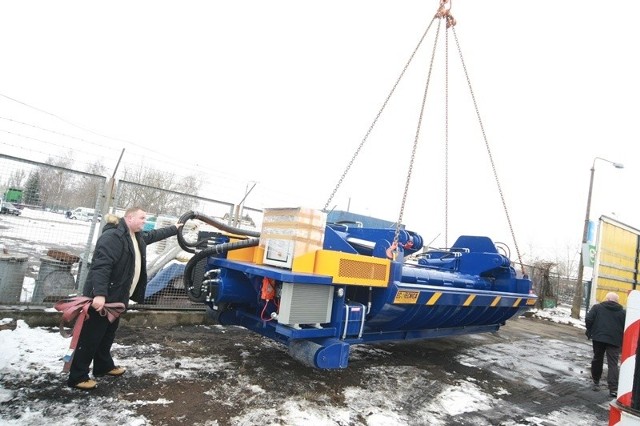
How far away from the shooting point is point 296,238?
143 inches

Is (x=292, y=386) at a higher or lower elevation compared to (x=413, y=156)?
lower

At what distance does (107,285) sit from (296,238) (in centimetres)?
165

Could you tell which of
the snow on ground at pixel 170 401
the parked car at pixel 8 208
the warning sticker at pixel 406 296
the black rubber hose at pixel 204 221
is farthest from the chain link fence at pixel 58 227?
the warning sticker at pixel 406 296

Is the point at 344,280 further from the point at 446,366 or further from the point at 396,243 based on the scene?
the point at 446,366

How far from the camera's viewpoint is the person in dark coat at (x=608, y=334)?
5.39m

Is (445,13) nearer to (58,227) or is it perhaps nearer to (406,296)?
(406,296)

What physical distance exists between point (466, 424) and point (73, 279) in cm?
491

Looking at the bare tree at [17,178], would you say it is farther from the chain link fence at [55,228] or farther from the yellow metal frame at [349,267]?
the yellow metal frame at [349,267]

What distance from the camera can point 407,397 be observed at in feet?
13.4

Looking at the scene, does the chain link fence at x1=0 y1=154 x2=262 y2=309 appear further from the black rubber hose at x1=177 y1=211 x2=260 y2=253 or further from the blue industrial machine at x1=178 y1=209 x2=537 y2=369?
the blue industrial machine at x1=178 y1=209 x2=537 y2=369

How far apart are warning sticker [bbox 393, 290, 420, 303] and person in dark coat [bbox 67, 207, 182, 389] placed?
259 cm

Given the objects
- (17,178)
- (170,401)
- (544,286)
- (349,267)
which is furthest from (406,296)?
(544,286)

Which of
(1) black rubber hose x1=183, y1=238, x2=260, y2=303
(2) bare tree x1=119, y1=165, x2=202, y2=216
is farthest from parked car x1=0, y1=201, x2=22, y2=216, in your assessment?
(1) black rubber hose x1=183, y1=238, x2=260, y2=303

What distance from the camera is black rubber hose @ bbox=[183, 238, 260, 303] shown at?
401cm
